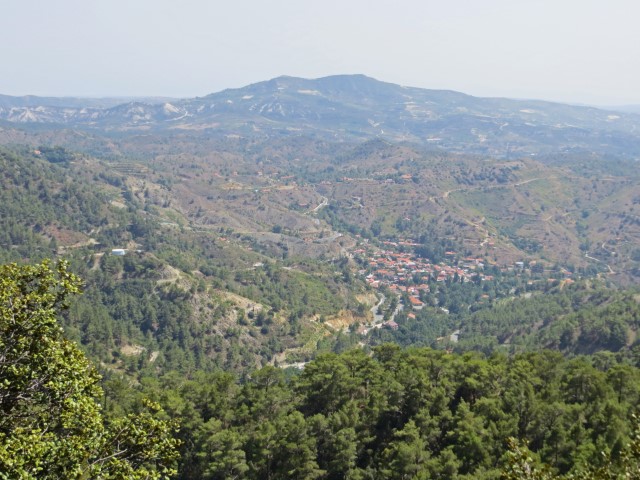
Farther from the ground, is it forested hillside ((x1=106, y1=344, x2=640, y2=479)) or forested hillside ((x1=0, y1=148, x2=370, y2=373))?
forested hillside ((x1=106, y1=344, x2=640, y2=479))

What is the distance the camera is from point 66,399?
12.4 m

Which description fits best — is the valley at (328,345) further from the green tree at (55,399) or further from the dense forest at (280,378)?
the green tree at (55,399)

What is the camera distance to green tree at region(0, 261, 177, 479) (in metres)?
11.9

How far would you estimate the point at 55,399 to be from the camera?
41.5 feet

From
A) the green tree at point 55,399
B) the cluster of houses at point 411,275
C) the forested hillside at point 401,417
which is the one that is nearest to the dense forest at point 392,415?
the forested hillside at point 401,417

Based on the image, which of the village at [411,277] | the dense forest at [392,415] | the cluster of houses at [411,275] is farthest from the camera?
the cluster of houses at [411,275]

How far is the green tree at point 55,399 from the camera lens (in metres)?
11.9

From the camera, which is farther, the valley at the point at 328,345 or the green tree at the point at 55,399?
the valley at the point at 328,345

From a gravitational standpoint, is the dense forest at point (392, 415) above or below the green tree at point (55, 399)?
below

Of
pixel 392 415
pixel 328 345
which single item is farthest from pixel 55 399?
pixel 328 345

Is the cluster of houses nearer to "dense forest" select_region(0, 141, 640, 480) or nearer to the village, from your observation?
the village

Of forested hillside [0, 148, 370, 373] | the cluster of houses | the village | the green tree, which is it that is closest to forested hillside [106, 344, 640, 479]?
the green tree

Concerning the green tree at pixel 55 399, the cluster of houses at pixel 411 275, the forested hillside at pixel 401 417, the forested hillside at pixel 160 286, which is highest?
the green tree at pixel 55 399

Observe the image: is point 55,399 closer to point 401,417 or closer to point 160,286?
point 401,417
